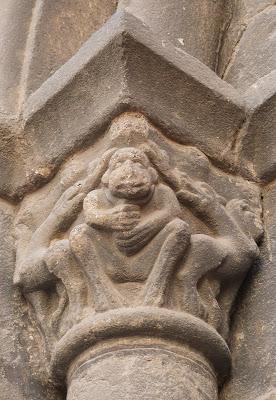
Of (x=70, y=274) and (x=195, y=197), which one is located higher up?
(x=195, y=197)

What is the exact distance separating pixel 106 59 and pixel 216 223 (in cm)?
41

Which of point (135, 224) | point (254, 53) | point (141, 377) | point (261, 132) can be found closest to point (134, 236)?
point (135, 224)

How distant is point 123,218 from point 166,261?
116 mm

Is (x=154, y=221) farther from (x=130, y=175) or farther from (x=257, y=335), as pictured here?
(x=257, y=335)

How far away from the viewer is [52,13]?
120 inches

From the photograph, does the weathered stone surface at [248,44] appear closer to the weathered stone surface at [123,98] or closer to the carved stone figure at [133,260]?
the weathered stone surface at [123,98]

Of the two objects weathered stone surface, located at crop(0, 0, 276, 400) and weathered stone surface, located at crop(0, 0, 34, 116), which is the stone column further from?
weathered stone surface, located at crop(0, 0, 34, 116)

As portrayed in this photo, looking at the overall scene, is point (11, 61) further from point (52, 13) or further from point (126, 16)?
point (126, 16)

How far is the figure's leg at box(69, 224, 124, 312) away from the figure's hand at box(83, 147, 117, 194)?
105mm

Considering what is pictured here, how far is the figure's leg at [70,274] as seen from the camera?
237 centimetres

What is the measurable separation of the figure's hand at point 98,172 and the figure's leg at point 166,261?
0.18 meters

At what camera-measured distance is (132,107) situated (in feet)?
8.28

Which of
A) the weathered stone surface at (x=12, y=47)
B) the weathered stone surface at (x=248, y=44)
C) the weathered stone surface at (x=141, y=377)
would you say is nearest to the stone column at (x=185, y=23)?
the weathered stone surface at (x=248, y=44)

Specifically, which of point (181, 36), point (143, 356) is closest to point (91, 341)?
point (143, 356)
